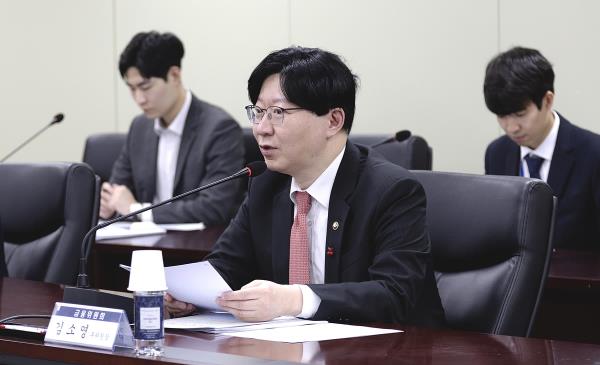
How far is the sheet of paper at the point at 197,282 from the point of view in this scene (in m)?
1.83

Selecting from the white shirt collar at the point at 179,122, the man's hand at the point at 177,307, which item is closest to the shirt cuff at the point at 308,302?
the man's hand at the point at 177,307

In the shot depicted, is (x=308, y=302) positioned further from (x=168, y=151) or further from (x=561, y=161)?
(x=168, y=151)

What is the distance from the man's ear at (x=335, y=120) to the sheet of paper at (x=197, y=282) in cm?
50

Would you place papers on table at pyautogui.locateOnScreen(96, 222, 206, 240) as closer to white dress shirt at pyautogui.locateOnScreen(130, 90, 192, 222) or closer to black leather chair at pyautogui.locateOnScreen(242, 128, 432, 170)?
white dress shirt at pyautogui.locateOnScreen(130, 90, 192, 222)

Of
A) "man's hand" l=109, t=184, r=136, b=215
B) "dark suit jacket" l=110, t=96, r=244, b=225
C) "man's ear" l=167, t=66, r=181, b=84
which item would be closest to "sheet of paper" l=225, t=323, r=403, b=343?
"dark suit jacket" l=110, t=96, r=244, b=225

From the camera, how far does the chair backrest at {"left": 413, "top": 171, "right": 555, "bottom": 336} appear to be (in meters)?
2.09

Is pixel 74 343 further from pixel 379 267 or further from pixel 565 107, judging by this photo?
pixel 565 107

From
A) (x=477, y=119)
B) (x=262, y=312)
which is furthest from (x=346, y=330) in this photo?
(x=477, y=119)

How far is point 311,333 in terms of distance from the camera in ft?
5.79

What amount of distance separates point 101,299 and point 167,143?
262cm

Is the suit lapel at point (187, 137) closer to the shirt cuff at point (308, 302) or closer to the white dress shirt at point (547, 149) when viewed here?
the white dress shirt at point (547, 149)

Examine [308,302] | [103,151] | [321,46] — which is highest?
[321,46]

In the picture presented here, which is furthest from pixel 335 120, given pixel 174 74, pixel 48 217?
pixel 174 74

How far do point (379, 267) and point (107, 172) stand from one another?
2.85 m
